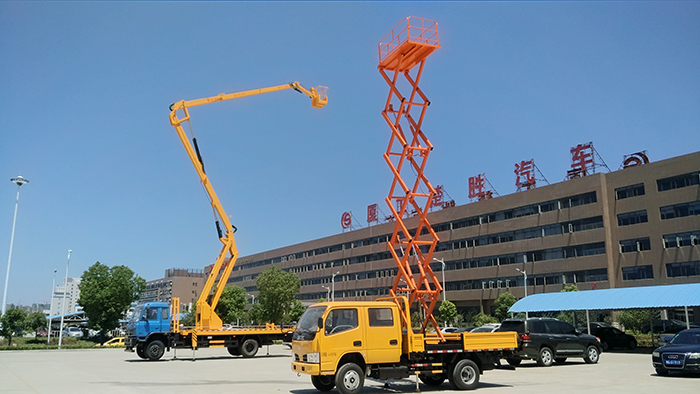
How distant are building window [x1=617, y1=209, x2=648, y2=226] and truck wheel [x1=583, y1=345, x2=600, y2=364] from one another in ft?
106

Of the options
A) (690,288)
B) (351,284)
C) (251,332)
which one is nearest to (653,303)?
(690,288)

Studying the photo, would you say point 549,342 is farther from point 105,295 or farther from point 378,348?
point 105,295

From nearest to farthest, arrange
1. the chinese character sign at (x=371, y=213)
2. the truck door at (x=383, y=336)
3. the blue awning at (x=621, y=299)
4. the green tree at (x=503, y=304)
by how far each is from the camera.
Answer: the truck door at (x=383, y=336), the blue awning at (x=621, y=299), the green tree at (x=503, y=304), the chinese character sign at (x=371, y=213)

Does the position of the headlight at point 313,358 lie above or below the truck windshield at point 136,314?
below

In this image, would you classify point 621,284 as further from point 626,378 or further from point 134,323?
point 134,323

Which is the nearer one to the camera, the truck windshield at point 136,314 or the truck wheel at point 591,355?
the truck wheel at point 591,355

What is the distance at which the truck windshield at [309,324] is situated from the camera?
13.2 meters

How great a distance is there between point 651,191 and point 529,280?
603 inches

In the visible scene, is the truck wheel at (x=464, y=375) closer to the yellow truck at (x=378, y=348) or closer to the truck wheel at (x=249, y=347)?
the yellow truck at (x=378, y=348)

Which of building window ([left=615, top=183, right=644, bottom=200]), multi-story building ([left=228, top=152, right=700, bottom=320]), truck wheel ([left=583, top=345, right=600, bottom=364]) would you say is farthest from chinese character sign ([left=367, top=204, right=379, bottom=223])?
truck wheel ([left=583, top=345, right=600, bottom=364])

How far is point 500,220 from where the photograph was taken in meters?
62.6

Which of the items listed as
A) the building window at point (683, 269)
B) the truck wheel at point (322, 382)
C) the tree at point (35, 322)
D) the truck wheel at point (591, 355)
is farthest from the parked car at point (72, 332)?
the building window at point (683, 269)

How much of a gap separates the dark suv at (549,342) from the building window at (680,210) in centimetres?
3077

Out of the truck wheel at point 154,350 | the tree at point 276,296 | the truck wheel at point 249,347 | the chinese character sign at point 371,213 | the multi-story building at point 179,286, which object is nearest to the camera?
the truck wheel at point 154,350
